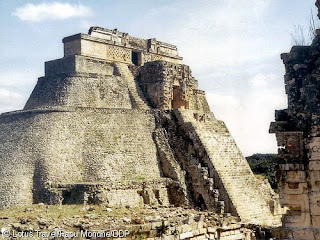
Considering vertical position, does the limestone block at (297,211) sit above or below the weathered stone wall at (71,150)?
below

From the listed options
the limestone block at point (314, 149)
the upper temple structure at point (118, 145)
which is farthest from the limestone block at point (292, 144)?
the upper temple structure at point (118, 145)

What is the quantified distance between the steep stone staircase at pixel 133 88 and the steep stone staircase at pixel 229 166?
2246 mm

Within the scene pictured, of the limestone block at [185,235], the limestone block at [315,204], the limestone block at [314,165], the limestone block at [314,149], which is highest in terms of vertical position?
the limestone block at [314,149]

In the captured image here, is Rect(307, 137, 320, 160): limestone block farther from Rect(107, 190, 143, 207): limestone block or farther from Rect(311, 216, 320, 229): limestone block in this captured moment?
Rect(107, 190, 143, 207): limestone block

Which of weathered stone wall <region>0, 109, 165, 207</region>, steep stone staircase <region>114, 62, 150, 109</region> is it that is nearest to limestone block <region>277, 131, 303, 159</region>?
weathered stone wall <region>0, 109, 165, 207</region>

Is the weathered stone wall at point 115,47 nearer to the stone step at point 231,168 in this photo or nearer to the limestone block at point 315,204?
the stone step at point 231,168

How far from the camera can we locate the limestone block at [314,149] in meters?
6.88

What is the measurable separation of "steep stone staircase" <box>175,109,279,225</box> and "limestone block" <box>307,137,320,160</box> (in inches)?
578

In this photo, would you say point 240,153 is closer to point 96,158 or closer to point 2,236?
point 96,158

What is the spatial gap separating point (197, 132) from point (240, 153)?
277cm

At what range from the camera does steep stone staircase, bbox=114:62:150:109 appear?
1029 inches

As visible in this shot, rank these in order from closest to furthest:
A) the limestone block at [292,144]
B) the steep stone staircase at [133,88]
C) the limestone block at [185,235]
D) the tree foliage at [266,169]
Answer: the limestone block at [292,144], the limestone block at [185,235], the steep stone staircase at [133,88], the tree foliage at [266,169]

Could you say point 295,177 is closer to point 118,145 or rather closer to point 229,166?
point 118,145

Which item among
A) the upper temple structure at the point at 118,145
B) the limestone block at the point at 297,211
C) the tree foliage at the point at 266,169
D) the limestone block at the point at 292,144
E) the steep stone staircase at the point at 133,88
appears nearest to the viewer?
the limestone block at the point at 297,211
